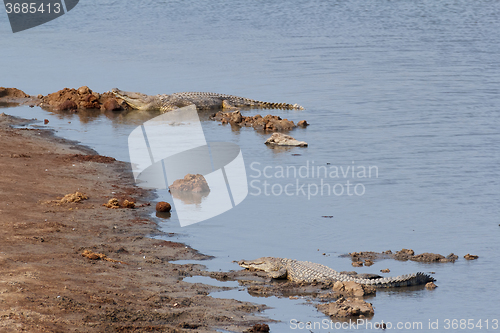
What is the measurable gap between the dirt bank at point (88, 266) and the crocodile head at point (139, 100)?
7780 millimetres

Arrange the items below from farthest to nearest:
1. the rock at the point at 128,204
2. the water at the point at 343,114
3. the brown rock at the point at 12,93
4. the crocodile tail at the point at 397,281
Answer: the brown rock at the point at 12,93 < the rock at the point at 128,204 < the water at the point at 343,114 < the crocodile tail at the point at 397,281

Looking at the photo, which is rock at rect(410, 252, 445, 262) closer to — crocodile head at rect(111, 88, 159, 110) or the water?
the water

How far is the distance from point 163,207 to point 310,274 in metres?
3.44

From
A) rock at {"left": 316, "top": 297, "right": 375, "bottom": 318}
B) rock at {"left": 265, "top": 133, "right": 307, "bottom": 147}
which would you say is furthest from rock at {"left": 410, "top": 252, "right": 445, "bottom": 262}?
rock at {"left": 265, "top": 133, "right": 307, "bottom": 147}

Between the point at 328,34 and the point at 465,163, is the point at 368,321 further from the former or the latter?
the point at 328,34

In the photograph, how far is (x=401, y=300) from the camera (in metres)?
7.81

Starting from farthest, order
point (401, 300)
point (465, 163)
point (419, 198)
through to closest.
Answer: point (465, 163) < point (419, 198) < point (401, 300)

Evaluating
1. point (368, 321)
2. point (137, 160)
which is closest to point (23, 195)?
point (137, 160)

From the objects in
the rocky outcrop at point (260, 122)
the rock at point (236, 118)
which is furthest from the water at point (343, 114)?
the rock at point (236, 118)

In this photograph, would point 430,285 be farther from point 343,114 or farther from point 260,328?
point 343,114

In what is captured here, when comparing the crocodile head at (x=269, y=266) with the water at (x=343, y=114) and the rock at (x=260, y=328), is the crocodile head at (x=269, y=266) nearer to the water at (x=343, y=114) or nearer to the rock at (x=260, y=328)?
the water at (x=343, y=114)

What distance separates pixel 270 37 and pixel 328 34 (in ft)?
11.1

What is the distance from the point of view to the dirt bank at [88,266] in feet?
21.9

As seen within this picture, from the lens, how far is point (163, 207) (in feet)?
35.2
